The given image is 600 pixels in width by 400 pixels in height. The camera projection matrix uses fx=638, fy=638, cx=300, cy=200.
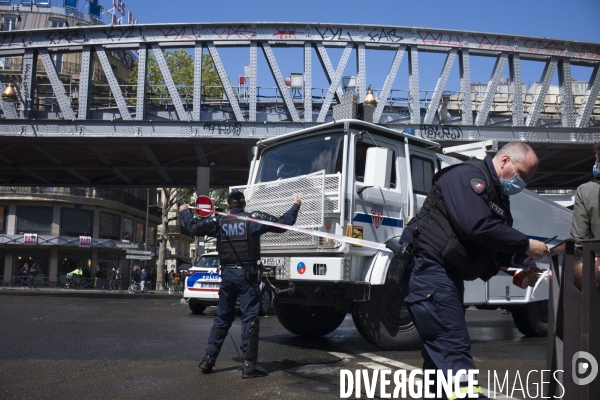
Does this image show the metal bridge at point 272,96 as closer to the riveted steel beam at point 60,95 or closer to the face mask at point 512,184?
the riveted steel beam at point 60,95

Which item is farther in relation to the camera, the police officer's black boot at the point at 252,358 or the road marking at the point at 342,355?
the road marking at the point at 342,355

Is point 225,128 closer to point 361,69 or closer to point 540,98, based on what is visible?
point 361,69

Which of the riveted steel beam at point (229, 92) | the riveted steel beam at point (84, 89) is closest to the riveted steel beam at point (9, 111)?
the riveted steel beam at point (84, 89)

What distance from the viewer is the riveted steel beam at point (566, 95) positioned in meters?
19.4

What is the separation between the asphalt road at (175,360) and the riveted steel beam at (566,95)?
10.9 metres

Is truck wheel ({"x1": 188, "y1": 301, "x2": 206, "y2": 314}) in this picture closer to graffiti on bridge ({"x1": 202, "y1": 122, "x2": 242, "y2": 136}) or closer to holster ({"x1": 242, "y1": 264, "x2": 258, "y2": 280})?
graffiti on bridge ({"x1": 202, "y1": 122, "x2": 242, "y2": 136})

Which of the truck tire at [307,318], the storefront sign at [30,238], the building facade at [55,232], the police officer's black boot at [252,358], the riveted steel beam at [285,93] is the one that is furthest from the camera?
the building facade at [55,232]

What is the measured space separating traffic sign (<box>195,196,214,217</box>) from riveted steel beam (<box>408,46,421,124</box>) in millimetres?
12908

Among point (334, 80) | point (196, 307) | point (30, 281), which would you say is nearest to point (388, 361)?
point (196, 307)

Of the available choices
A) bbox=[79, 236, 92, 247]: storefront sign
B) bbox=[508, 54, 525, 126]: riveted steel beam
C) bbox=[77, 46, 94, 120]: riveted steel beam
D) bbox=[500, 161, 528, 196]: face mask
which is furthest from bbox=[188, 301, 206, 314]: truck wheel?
bbox=[79, 236, 92, 247]: storefront sign

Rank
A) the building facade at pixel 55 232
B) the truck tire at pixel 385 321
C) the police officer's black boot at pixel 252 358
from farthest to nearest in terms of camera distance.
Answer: the building facade at pixel 55 232 → the truck tire at pixel 385 321 → the police officer's black boot at pixel 252 358

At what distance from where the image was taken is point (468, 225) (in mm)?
3387

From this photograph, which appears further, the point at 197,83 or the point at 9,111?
the point at 9,111

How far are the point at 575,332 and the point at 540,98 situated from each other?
17.1m
